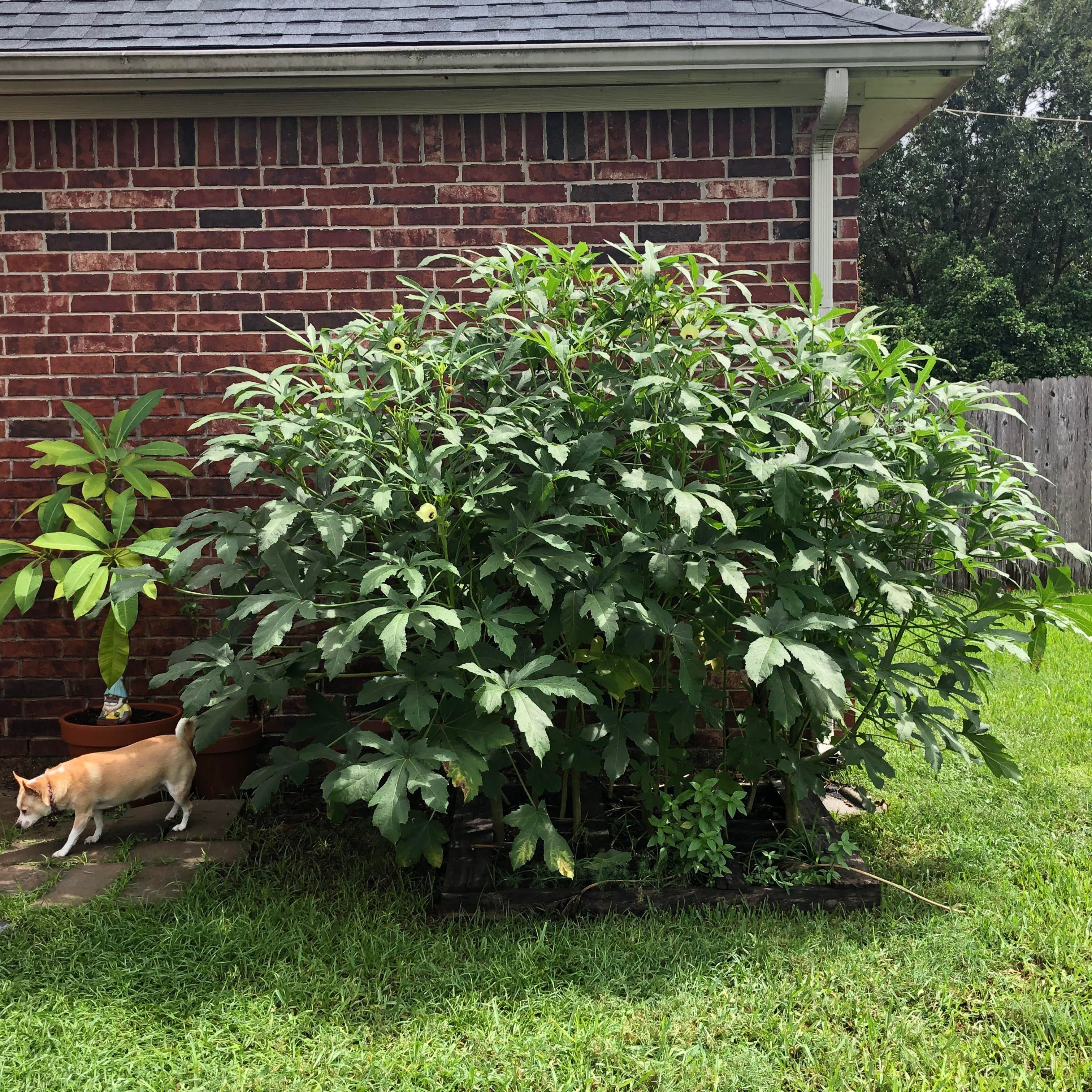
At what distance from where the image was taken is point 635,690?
11.3ft

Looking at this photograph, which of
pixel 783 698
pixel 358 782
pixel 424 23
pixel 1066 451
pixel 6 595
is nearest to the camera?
pixel 358 782

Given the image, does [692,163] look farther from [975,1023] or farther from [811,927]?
[975,1023]

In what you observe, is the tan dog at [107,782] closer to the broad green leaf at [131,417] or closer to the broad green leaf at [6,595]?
the broad green leaf at [6,595]

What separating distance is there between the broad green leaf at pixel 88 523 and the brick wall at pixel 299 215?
0.44 meters

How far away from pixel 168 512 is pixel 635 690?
6.58ft

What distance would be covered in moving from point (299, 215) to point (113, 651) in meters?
1.81

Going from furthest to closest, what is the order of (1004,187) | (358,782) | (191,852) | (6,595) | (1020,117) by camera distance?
(1004,187) < (1020,117) < (6,595) < (191,852) < (358,782)

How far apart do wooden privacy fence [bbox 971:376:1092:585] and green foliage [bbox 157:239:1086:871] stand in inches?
243

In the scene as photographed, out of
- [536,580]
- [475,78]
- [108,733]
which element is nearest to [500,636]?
[536,580]

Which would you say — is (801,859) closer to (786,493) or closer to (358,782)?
(786,493)

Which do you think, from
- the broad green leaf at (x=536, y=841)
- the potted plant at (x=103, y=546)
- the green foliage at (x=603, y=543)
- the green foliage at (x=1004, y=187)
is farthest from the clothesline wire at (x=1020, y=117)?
the broad green leaf at (x=536, y=841)

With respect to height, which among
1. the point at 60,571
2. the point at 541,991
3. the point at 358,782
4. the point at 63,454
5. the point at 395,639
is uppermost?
the point at 63,454

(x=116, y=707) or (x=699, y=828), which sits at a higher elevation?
(x=116, y=707)

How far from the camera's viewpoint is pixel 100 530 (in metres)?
3.55
